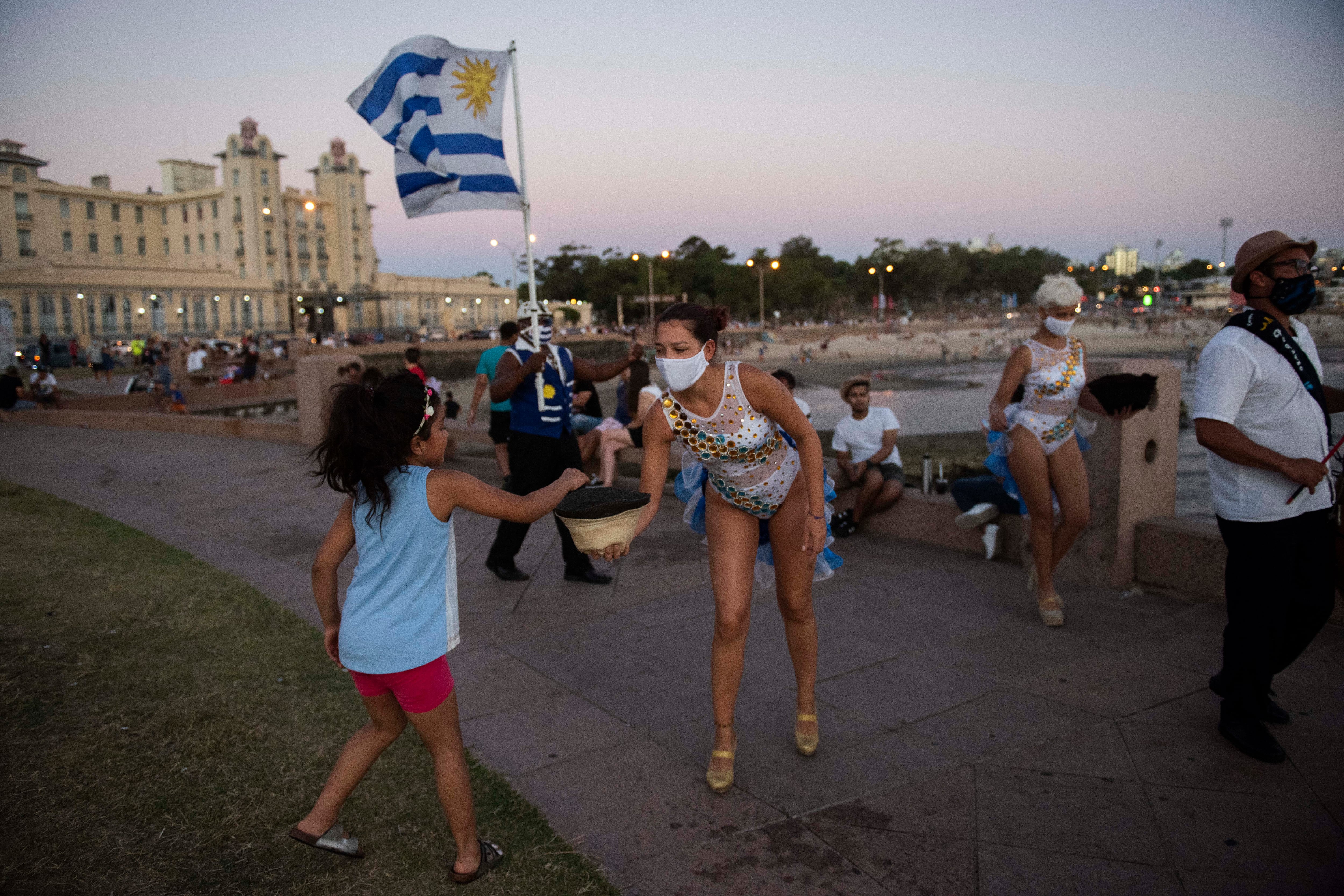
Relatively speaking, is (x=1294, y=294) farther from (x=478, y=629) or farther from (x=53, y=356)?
(x=53, y=356)

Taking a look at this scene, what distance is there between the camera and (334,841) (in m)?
2.79

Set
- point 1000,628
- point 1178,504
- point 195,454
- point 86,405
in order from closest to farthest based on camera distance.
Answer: point 1000,628 → point 195,454 → point 1178,504 → point 86,405

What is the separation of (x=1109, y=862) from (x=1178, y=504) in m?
12.9

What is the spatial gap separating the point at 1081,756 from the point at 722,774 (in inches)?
57.5

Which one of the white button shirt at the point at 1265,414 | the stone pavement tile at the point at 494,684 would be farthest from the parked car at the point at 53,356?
the white button shirt at the point at 1265,414

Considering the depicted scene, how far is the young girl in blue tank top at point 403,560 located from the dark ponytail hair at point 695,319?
0.83 metres

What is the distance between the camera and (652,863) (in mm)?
2852

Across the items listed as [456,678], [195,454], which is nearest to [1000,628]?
[456,678]

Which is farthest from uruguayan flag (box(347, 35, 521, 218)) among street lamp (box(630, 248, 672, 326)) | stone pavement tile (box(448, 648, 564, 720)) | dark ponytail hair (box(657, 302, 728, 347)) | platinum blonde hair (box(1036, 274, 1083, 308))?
street lamp (box(630, 248, 672, 326))

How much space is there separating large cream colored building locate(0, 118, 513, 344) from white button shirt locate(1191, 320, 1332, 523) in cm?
6966

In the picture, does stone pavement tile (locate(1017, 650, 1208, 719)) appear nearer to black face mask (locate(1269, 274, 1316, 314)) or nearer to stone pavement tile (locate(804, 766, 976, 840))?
stone pavement tile (locate(804, 766, 976, 840))

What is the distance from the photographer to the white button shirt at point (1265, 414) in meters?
3.27

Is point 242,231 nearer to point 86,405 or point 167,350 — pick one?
point 167,350

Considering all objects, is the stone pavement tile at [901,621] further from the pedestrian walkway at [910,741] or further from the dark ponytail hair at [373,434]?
the dark ponytail hair at [373,434]
